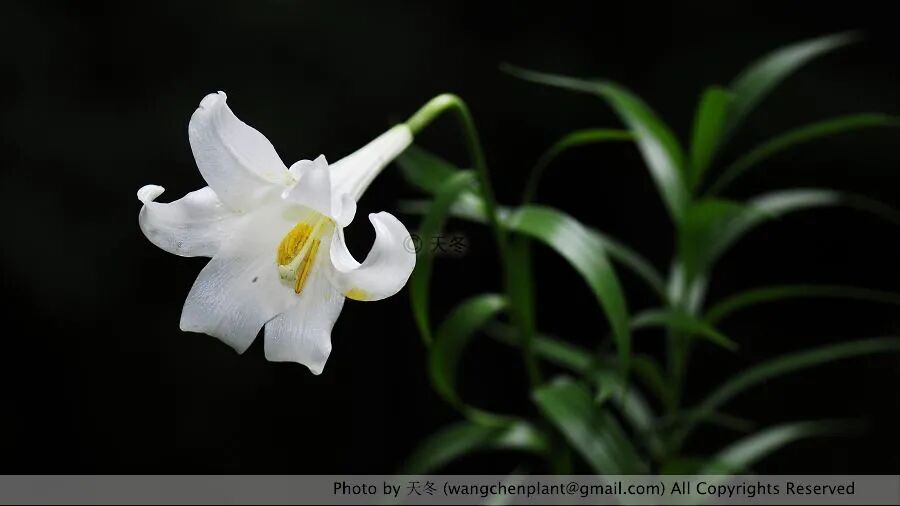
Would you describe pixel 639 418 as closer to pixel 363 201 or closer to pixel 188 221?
pixel 363 201

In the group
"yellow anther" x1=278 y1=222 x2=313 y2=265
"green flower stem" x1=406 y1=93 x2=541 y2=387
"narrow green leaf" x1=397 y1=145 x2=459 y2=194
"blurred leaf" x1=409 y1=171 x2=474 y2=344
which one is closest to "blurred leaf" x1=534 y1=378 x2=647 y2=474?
"green flower stem" x1=406 y1=93 x2=541 y2=387

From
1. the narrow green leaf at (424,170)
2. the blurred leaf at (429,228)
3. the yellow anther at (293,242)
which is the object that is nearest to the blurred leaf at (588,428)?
the blurred leaf at (429,228)

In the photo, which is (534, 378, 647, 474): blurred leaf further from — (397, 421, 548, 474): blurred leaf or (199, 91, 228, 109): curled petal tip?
(199, 91, 228, 109): curled petal tip

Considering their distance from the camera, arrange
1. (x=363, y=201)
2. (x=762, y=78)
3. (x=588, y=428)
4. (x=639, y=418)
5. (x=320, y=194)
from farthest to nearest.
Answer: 1. (x=363, y=201)
2. (x=639, y=418)
3. (x=762, y=78)
4. (x=588, y=428)
5. (x=320, y=194)

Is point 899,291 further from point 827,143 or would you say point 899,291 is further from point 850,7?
point 850,7

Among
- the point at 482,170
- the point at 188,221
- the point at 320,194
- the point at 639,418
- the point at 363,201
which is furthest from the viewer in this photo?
the point at 363,201

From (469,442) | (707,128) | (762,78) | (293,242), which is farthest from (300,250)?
(762,78)
